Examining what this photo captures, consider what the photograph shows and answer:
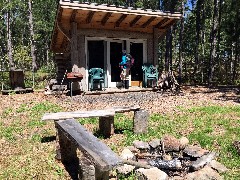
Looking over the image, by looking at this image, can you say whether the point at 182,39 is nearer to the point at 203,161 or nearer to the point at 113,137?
the point at 113,137

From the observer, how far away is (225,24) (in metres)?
22.2

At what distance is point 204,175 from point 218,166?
574mm

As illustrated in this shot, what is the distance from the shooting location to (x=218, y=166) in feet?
17.3

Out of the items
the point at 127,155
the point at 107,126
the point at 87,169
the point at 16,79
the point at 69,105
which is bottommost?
the point at 127,155

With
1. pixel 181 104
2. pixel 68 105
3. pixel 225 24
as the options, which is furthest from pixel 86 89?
pixel 225 24

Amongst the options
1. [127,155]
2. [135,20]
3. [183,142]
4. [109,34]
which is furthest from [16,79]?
[183,142]

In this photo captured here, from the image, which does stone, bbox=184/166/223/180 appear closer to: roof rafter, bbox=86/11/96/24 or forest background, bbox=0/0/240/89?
roof rafter, bbox=86/11/96/24

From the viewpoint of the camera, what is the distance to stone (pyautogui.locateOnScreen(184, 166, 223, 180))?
15.8 feet

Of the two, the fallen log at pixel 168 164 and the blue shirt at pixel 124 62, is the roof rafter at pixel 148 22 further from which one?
the fallen log at pixel 168 164

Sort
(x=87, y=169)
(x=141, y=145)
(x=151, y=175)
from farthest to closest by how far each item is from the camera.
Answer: (x=141, y=145)
(x=151, y=175)
(x=87, y=169)

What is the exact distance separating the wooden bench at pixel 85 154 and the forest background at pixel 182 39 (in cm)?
1220

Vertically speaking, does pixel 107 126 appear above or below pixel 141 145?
above

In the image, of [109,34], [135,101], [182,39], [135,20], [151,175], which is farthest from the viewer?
[182,39]

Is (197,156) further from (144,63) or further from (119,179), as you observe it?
(144,63)
